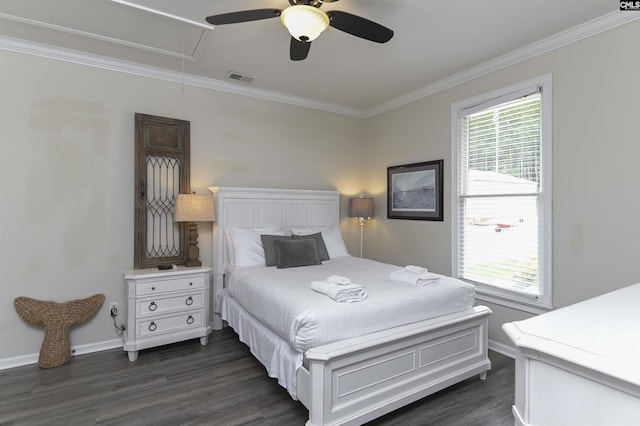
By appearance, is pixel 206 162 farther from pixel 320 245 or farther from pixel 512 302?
pixel 512 302

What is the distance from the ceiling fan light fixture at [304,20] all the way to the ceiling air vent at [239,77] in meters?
1.73

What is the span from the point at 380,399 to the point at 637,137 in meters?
2.58

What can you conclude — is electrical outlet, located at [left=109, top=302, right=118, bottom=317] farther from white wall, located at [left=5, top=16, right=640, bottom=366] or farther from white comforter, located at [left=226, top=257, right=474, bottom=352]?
white comforter, located at [left=226, top=257, right=474, bottom=352]

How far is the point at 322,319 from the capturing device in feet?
6.56

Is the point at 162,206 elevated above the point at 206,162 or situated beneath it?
situated beneath

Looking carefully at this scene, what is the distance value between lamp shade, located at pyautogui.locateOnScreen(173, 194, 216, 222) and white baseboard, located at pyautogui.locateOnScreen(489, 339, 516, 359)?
10.1ft

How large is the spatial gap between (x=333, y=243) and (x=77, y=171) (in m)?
2.76

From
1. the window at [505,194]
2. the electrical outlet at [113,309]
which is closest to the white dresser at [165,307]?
the electrical outlet at [113,309]

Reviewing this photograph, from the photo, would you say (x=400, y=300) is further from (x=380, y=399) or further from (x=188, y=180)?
(x=188, y=180)

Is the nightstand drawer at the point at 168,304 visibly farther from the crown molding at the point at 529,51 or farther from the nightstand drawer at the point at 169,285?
the crown molding at the point at 529,51

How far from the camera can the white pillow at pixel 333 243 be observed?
4.01 m

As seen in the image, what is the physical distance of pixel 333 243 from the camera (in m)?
4.08

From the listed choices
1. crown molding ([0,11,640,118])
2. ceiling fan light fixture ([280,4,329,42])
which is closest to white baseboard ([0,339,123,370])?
crown molding ([0,11,640,118])

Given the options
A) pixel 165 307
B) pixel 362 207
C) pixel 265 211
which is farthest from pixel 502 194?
pixel 165 307
